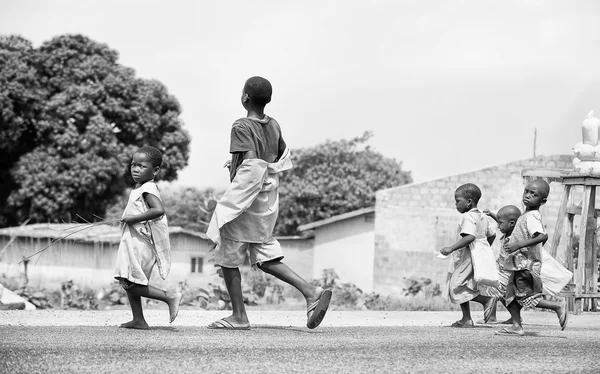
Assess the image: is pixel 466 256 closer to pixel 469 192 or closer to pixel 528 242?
pixel 469 192

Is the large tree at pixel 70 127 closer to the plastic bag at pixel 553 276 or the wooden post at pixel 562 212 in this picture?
the wooden post at pixel 562 212

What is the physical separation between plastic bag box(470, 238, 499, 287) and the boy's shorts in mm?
2542

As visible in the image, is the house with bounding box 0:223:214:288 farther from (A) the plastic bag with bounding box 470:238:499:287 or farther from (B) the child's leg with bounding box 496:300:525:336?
(B) the child's leg with bounding box 496:300:525:336

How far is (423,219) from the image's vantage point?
2600 centimetres

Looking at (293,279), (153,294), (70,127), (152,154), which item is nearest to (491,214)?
(293,279)

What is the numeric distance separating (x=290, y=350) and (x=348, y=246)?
24425mm

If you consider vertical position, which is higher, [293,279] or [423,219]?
[423,219]

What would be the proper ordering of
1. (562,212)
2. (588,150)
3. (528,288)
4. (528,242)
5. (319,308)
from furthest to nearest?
(562,212) < (588,150) < (528,288) < (528,242) < (319,308)

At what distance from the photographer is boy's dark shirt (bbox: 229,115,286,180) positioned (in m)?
7.69

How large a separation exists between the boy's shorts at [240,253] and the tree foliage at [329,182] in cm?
3318

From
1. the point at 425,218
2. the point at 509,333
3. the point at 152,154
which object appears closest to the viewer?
the point at 152,154

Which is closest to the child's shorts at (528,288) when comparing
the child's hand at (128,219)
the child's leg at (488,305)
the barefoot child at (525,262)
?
the barefoot child at (525,262)

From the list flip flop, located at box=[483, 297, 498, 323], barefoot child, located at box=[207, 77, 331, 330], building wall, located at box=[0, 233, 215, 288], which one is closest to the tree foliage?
building wall, located at box=[0, 233, 215, 288]

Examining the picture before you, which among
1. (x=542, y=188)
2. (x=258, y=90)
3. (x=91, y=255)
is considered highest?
(x=258, y=90)
